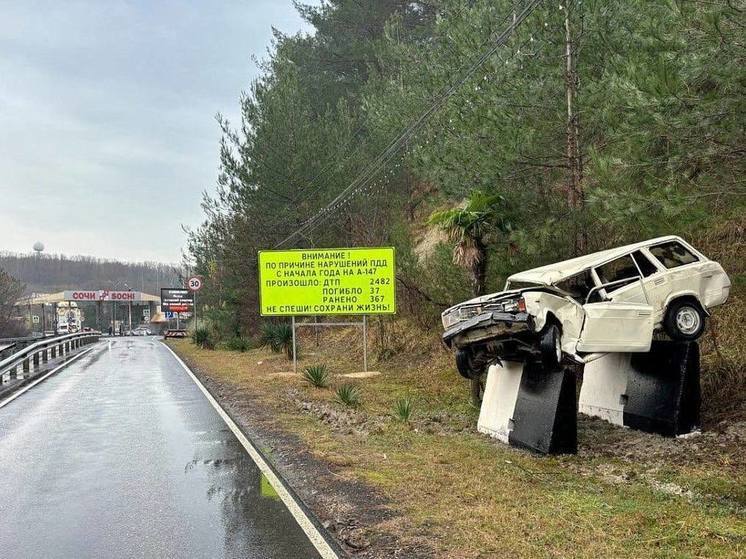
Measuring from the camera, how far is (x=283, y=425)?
39.1 feet

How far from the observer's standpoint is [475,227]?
515 inches

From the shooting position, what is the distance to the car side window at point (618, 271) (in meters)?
10.0

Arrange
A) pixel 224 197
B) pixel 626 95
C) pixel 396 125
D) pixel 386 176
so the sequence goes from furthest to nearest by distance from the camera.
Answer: pixel 224 197
pixel 386 176
pixel 396 125
pixel 626 95

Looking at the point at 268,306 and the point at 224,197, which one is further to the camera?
the point at 224,197

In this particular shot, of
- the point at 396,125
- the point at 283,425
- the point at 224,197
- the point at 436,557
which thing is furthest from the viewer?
the point at 224,197

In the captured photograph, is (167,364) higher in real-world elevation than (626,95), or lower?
lower

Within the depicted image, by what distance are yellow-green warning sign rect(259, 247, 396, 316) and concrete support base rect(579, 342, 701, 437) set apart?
392 inches

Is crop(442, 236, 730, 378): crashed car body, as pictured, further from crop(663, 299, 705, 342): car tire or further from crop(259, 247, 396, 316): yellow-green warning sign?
crop(259, 247, 396, 316): yellow-green warning sign

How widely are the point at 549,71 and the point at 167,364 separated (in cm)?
2015

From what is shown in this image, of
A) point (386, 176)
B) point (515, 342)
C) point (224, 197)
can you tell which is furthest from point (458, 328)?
point (224, 197)

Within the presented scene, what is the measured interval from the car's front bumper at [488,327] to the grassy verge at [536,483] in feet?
5.05

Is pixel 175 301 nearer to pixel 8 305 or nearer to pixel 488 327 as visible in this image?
pixel 8 305

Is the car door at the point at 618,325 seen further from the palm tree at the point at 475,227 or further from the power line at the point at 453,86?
the power line at the point at 453,86

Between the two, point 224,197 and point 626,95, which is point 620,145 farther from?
point 224,197
